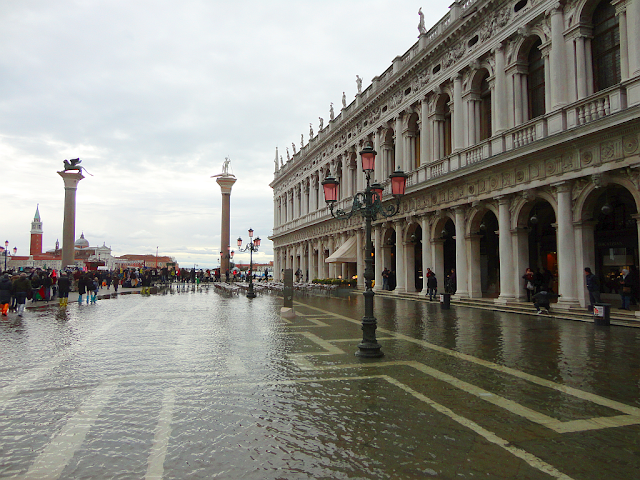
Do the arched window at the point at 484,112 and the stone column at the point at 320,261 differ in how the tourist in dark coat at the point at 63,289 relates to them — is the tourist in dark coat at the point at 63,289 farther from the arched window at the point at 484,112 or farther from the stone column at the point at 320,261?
the stone column at the point at 320,261

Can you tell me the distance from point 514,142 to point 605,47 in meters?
4.39

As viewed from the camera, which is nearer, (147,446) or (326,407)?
(147,446)

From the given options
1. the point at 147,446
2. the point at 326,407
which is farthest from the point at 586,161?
the point at 147,446

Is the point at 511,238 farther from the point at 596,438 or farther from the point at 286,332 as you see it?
the point at 596,438

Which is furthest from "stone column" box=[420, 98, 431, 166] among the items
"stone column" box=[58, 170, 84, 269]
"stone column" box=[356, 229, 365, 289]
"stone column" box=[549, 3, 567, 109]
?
"stone column" box=[58, 170, 84, 269]

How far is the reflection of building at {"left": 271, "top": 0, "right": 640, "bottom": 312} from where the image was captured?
48.4 ft

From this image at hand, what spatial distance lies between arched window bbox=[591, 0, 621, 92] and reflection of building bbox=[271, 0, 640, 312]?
4cm

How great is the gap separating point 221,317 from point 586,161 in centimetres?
1383

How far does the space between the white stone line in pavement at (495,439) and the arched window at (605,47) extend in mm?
14837

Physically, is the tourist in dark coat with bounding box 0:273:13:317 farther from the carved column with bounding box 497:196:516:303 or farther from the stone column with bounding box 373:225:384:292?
the stone column with bounding box 373:225:384:292

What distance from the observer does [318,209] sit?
44156 mm

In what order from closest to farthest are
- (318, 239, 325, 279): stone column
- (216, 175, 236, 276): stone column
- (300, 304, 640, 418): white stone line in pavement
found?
1. (300, 304, 640, 418): white stone line in pavement
2. (318, 239, 325, 279): stone column
3. (216, 175, 236, 276): stone column

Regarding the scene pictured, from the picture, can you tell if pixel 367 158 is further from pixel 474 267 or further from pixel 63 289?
pixel 63 289

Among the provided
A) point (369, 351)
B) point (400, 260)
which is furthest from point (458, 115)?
point (369, 351)
